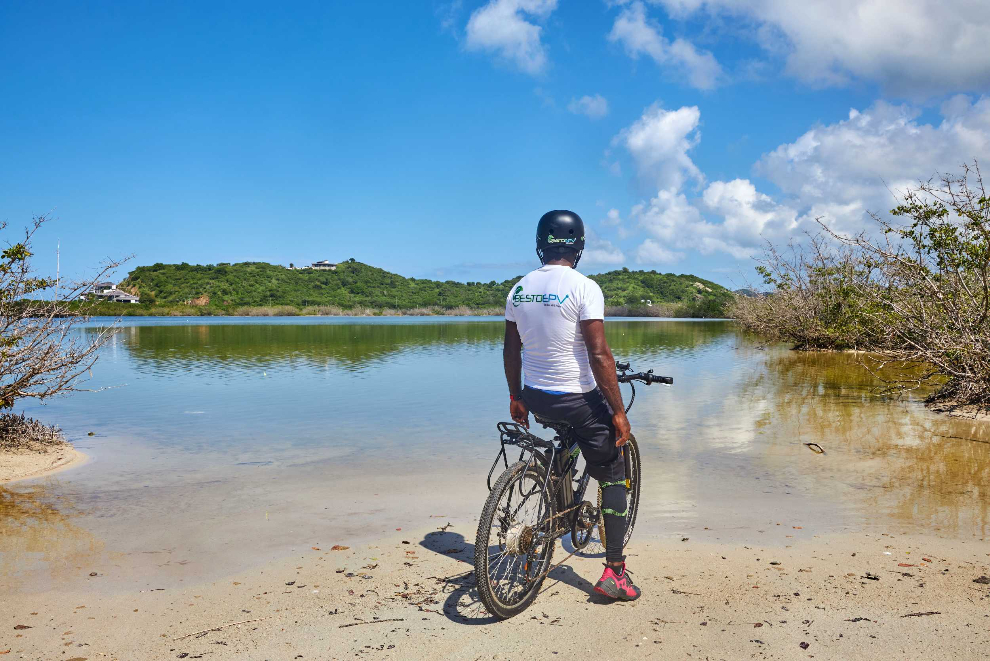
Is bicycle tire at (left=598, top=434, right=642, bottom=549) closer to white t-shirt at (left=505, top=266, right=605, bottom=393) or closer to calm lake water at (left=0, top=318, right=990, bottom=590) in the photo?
calm lake water at (left=0, top=318, right=990, bottom=590)

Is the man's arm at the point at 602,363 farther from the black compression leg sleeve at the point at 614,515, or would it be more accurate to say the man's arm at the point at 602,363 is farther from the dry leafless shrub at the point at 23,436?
the dry leafless shrub at the point at 23,436

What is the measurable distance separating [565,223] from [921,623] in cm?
310

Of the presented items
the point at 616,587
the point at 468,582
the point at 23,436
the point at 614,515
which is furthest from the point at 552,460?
the point at 23,436

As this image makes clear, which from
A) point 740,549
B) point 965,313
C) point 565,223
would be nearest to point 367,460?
point 740,549

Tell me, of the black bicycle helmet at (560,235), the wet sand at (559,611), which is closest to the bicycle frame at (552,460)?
the wet sand at (559,611)

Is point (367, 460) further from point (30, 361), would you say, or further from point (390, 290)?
point (390, 290)

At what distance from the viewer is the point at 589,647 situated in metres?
3.67

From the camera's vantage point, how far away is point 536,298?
3969 millimetres

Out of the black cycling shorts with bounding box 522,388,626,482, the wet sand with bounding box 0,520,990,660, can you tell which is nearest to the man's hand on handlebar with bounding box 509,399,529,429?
the black cycling shorts with bounding box 522,388,626,482

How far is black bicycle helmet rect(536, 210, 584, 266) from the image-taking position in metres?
4.12

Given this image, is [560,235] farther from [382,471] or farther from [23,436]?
[23,436]

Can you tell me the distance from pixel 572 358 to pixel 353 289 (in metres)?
144

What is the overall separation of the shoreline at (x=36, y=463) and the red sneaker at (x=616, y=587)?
6835mm

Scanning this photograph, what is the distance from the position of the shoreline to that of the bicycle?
6.39 metres
